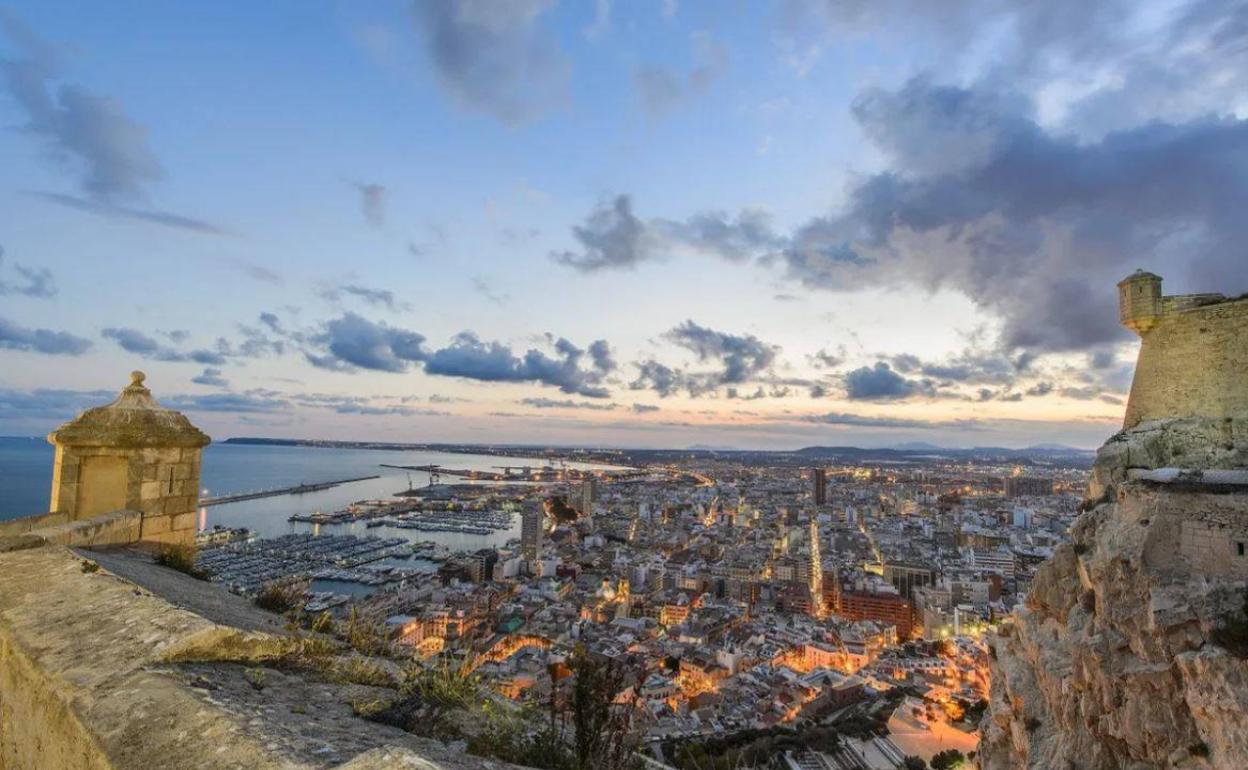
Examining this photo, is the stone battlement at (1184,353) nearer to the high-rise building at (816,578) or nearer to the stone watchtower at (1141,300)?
the stone watchtower at (1141,300)

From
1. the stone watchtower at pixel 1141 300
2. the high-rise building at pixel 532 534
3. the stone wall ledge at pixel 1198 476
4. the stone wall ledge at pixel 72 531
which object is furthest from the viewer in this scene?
the high-rise building at pixel 532 534

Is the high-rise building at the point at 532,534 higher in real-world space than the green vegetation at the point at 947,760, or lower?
lower

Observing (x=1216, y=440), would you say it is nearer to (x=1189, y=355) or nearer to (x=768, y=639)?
(x=1189, y=355)

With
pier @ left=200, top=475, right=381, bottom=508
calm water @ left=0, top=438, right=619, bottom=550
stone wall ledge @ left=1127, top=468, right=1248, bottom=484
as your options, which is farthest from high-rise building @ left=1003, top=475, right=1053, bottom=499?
pier @ left=200, top=475, right=381, bottom=508

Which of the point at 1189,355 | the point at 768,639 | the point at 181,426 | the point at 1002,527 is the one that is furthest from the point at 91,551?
the point at 1002,527

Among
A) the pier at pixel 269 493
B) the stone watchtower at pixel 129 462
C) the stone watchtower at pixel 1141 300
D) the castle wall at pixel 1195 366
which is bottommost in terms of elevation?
the pier at pixel 269 493

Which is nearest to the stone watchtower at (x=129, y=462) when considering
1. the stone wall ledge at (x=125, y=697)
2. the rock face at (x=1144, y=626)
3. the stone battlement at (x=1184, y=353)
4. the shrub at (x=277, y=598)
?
the shrub at (x=277, y=598)

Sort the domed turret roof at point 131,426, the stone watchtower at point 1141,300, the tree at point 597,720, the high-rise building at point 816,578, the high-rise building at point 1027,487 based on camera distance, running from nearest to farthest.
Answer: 1. the tree at point 597,720
2. the domed turret roof at point 131,426
3. the stone watchtower at point 1141,300
4. the high-rise building at point 816,578
5. the high-rise building at point 1027,487
